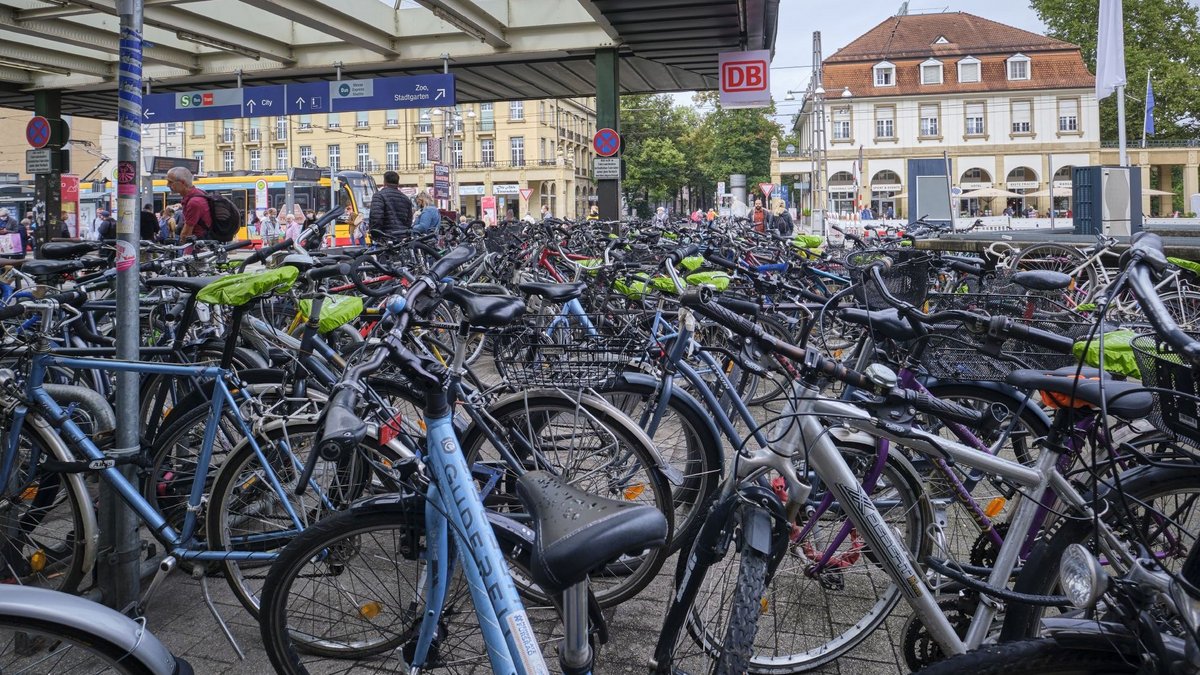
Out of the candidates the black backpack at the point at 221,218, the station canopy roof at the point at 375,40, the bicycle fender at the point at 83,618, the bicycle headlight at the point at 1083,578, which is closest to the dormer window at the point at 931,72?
the station canopy roof at the point at 375,40

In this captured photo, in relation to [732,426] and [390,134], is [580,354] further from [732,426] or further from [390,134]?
[390,134]

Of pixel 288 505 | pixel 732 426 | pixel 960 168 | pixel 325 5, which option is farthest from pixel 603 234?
pixel 960 168

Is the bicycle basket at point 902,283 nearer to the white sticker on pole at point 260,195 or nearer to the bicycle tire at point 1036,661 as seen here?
the bicycle tire at point 1036,661

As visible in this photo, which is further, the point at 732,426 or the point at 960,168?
the point at 960,168

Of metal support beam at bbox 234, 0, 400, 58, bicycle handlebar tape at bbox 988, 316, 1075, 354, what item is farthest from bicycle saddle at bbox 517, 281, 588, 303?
metal support beam at bbox 234, 0, 400, 58

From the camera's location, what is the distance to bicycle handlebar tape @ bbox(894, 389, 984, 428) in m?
2.04

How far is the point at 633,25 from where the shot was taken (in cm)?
1206

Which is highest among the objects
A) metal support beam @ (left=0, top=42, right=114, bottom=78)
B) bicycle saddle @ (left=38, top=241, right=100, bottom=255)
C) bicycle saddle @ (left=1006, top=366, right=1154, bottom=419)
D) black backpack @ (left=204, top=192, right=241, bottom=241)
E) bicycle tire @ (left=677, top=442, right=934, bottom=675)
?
metal support beam @ (left=0, top=42, right=114, bottom=78)

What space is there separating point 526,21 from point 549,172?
50593 mm

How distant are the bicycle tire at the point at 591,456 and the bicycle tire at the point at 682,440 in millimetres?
224

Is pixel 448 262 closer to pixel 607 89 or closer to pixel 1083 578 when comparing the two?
pixel 1083 578

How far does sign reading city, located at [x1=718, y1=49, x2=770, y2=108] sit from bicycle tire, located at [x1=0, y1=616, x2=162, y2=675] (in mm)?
12618

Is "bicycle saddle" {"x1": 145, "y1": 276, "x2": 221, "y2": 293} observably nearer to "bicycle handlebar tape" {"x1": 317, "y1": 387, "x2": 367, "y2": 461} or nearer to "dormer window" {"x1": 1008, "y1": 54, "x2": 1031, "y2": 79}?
"bicycle handlebar tape" {"x1": 317, "y1": 387, "x2": 367, "y2": 461}

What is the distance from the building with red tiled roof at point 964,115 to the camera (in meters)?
53.8
